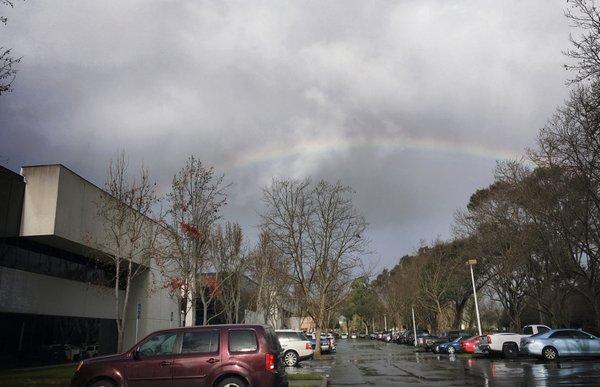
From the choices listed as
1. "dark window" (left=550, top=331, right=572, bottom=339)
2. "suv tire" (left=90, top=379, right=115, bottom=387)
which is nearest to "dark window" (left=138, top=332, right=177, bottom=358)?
"suv tire" (left=90, top=379, right=115, bottom=387)

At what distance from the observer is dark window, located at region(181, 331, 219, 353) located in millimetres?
11633

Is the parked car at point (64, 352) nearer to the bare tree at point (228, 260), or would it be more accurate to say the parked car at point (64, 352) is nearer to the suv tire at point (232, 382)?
the bare tree at point (228, 260)

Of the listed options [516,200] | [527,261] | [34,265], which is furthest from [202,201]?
[527,261]

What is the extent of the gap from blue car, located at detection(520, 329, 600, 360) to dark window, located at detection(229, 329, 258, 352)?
19.4m

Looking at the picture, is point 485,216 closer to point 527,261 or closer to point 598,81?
point 527,261

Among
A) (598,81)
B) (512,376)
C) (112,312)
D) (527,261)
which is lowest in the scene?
(512,376)

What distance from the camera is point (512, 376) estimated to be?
18578 mm

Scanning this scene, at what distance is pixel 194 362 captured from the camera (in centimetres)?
1141

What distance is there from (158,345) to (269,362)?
2555 millimetres

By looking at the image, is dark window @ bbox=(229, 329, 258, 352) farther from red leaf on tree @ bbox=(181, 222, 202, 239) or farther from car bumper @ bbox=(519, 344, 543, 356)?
car bumper @ bbox=(519, 344, 543, 356)

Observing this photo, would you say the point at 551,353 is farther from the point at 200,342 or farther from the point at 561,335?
the point at 200,342

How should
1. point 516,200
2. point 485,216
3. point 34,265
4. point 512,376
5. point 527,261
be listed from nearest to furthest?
point 512,376 < point 34,265 < point 516,200 < point 527,261 < point 485,216

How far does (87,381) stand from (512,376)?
46.8 ft

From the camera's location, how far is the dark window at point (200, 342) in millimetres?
11633
